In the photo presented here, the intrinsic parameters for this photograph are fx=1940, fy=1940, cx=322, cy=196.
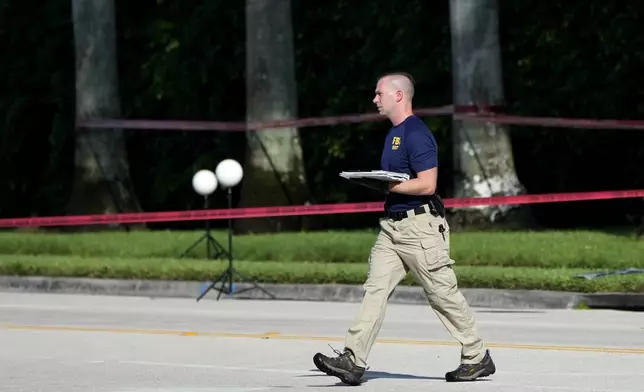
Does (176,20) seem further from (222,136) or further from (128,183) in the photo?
(128,183)

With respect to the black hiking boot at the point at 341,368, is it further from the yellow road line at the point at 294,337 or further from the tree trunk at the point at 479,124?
the tree trunk at the point at 479,124

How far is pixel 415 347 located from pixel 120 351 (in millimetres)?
2245

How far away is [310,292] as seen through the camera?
68.5 feet

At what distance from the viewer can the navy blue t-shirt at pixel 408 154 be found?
11805 millimetres

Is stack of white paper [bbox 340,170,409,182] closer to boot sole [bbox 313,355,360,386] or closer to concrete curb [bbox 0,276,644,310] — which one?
boot sole [bbox 313,355,360,386]

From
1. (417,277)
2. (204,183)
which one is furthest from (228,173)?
(417,277)

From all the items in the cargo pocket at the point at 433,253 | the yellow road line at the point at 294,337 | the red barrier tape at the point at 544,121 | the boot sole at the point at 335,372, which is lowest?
the yellow road line at the point at 294,337

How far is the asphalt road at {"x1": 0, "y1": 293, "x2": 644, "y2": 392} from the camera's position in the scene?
1227 centimetres

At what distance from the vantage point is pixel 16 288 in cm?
2345

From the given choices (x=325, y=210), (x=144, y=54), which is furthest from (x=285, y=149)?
(x=144, y=54)

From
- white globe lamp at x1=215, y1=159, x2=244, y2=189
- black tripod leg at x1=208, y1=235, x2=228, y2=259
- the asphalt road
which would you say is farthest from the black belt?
white globe lamp at x1=215, y1=159, x2=244, y2=189

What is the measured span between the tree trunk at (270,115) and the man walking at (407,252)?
58.6ft

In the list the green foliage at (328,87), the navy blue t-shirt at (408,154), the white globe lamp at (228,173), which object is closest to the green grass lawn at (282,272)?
the white globe lamp at (228,173)

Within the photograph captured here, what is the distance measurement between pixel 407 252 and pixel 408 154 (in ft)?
1.97
